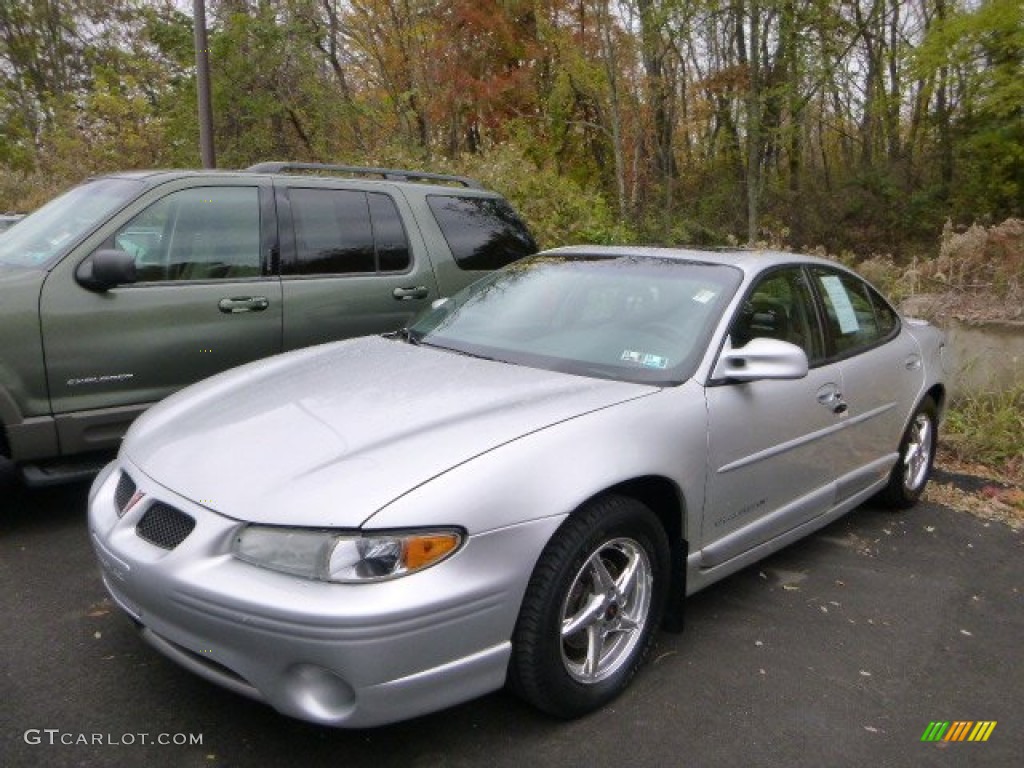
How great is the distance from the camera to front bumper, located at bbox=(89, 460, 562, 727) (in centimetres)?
214

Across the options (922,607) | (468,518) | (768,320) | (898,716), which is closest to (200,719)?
(468,518)

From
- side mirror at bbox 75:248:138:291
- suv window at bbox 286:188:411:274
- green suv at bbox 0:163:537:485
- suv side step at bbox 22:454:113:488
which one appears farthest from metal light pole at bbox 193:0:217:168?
suv side step at bbox 22:454:113:488

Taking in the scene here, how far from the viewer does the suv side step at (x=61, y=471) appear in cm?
387

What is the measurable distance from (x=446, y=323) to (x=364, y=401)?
1073 mm

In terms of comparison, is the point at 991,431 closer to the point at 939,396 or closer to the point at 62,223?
the point at 939,396

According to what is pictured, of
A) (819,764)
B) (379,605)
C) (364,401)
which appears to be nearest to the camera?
(379,605)

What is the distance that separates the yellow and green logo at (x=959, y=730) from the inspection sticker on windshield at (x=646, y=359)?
4.98 feet

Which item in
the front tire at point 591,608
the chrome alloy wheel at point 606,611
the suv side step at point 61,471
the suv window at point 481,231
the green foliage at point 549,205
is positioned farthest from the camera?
the green foliage at point 549,205

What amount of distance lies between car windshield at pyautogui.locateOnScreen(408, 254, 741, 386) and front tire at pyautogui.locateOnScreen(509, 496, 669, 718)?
0.63 metres

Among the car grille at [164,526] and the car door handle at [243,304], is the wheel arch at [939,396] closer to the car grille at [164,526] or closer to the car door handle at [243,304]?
the car door handle at [243,304]

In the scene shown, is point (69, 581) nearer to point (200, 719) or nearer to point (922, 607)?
point (200, 719)

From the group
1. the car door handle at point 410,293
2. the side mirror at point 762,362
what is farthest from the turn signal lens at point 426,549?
the car door handle at point 410,293

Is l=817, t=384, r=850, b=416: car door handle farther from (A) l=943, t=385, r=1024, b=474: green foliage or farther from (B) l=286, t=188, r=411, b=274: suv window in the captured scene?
(B) l=286, t=188, r=411, b=274: suv window

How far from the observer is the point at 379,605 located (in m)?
2.15
